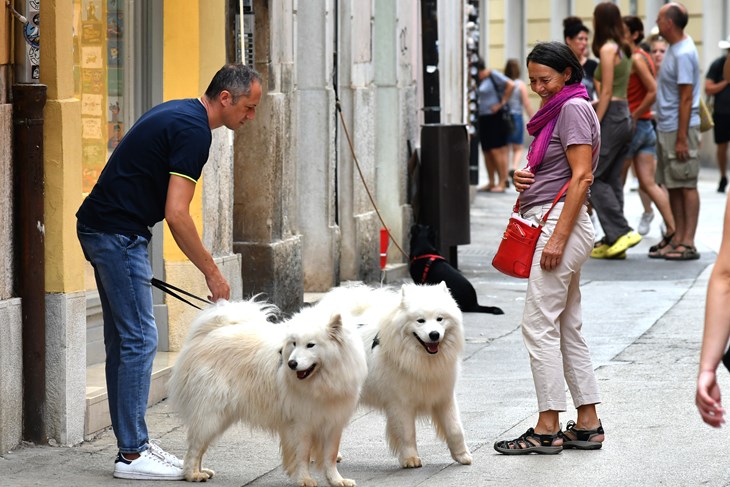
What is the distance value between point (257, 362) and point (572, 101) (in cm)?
191

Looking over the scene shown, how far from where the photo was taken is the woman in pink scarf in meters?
6.88

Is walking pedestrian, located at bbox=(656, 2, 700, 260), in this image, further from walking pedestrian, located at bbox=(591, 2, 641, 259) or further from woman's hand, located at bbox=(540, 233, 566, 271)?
woman's hand, located at bbox=(540, 233, 566, 271)

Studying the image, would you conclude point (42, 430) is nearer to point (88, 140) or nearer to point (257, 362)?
point (257, 362)

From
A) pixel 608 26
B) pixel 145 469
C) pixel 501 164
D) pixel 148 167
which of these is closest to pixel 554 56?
pixel 148 167

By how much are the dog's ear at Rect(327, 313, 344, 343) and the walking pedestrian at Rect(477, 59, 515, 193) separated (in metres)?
17.5

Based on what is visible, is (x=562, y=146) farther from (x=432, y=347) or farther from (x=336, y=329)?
(x=336, y=329)

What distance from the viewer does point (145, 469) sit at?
657 cm

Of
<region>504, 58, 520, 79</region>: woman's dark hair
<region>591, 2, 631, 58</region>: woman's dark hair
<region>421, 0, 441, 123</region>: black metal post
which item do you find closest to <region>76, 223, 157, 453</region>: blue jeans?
<region>421, 0, 441, 123</region>: black metal post

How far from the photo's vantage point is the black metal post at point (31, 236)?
22.8ft

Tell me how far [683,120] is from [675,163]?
42 cm

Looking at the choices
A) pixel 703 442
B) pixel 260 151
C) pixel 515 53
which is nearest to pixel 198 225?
pixel 260 151

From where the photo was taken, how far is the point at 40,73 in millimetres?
7012

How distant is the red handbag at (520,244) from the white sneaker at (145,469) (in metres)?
1.83

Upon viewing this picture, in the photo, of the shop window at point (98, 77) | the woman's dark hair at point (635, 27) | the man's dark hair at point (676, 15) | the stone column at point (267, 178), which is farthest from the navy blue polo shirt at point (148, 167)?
the woman's dark hair at point (635, 27)
